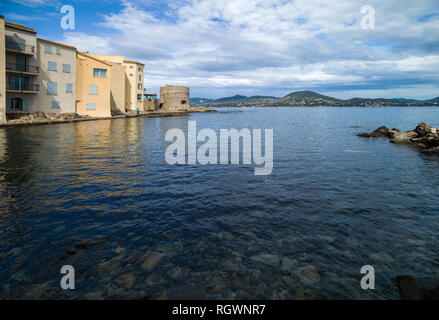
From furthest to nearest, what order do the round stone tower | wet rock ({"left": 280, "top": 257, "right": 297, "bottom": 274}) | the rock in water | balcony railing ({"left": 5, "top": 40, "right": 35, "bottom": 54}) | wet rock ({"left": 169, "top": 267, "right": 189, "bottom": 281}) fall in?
the round stone tower
balcony railing ({"left": 5, "top": 40, "right": 35, "bottom": 54})
the rock in water
wet rock ({"left": 280, "top": 257, "right": 297, "bottom": 274})
wet rock ({"left": 169, "top": 267, "right": 189, "bottom": 281})

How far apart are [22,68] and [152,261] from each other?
49543 millimetres

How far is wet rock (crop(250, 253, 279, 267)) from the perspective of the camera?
6496 mm

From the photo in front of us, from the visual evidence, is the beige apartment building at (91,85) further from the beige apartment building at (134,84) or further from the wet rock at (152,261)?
the wet rock at (152,261)

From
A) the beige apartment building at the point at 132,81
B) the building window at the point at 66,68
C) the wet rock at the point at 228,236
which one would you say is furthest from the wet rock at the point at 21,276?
the beige apartment building at the point at 132,81

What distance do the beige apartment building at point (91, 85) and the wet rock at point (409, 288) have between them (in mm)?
61608

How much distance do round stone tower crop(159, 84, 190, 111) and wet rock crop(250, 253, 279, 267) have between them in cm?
11682

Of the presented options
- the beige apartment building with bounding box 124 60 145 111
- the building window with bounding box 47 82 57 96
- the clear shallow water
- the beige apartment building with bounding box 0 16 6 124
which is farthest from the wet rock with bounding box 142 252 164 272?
the beige apartment building with bounding box 124 60 145 111

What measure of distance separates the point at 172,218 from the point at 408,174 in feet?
47.8

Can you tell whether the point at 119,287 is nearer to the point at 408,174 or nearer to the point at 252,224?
the point at 252,224

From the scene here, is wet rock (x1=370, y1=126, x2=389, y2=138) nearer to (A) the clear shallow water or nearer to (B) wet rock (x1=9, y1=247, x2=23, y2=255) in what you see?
(A) the clear shallow water

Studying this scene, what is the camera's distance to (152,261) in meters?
6.47

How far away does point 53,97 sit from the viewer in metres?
47.5

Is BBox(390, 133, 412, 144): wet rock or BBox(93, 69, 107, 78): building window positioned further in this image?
BBox(93, 69, 107, 78): building window

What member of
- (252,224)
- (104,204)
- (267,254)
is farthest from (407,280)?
(104,204)
